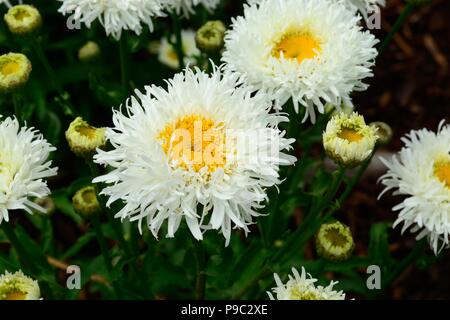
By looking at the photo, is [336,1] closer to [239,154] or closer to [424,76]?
[239,154]

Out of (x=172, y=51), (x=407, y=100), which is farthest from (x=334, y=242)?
(x=407, y=100)

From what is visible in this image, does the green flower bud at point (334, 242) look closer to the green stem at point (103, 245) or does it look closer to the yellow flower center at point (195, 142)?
the yellow flower center at point (195, 142)

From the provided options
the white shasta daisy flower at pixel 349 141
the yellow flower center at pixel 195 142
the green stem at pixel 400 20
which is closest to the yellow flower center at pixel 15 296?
the yellow flower center at pixel 195 142

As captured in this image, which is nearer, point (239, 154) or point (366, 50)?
point (239, 154)

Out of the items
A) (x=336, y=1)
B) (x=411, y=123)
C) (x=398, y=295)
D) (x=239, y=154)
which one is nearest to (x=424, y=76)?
(x=411, y=123)

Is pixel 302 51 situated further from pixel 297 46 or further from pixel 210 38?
pixel 210 38
